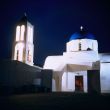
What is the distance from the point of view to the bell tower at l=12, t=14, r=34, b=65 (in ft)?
83.4

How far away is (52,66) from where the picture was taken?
85.3ft

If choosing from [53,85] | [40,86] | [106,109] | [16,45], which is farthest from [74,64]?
[106,109]

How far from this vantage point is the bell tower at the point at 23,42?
2541 cm

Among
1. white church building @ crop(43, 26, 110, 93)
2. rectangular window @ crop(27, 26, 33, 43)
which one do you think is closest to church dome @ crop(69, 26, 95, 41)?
white church building @ crop(43, 26, 110, 93)

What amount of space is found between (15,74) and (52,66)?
7.57 m

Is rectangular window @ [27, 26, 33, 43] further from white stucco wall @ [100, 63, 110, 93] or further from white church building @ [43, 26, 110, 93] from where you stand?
white stucco wall @ [100, 63, 110, 93]

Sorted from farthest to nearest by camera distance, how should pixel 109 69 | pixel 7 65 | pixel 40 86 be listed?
pixel 109 69 < pixel 40 86 < pixel 7 65

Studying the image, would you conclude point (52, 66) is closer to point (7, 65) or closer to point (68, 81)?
point (68, 81)

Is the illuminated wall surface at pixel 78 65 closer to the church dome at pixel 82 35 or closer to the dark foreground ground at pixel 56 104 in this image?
the church dome at pixel 82 35

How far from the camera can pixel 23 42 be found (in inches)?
1004

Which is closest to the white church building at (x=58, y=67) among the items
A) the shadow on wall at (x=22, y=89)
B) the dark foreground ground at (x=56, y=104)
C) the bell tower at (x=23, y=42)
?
the bell tower at (x=23, y=42)

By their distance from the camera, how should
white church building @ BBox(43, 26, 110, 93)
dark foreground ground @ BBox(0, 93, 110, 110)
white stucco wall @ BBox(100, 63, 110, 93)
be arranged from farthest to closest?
white church building @ BBox(43, 26, 110, 93) → white stucco wall @ BBox(100, 63, 110, 93) → dark foreground ground @ BBox(0, 93, 110, 110)

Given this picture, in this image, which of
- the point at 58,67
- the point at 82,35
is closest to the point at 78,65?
the point at 58,67

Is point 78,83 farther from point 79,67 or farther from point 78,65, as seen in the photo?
point 78,65
